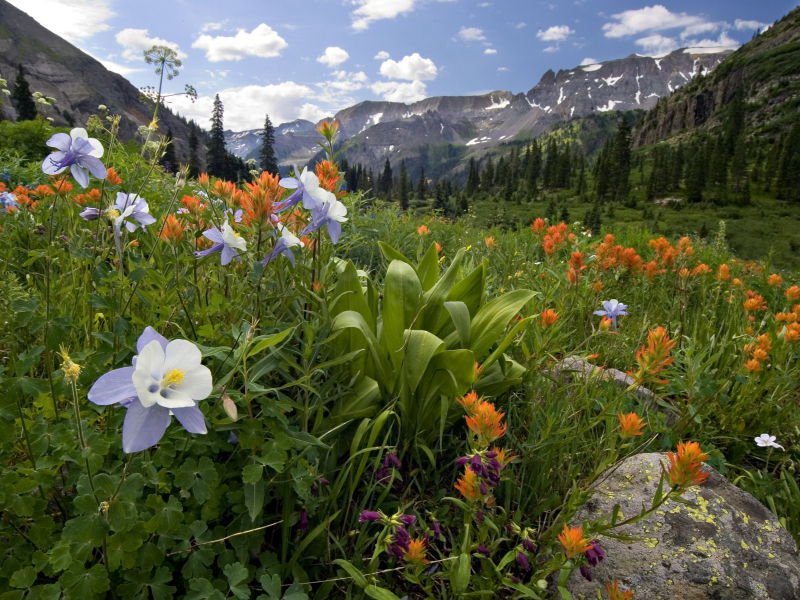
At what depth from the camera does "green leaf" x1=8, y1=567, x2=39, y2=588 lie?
32.2 inches

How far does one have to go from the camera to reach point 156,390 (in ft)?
2.23

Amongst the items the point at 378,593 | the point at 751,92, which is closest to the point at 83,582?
the point at 378,593

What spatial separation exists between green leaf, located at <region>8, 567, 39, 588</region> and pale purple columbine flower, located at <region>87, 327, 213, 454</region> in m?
0.48

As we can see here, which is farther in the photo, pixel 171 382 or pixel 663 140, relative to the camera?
pixel 663 140

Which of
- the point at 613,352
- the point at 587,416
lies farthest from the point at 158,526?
the point at 613,352

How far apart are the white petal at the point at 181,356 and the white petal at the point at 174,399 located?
1.4 inches

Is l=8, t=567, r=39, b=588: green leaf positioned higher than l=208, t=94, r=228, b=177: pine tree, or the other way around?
l=208, t=94, r=228, b=177: pine tree

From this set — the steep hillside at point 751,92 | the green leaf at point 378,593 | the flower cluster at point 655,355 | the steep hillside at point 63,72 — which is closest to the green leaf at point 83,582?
the green leaf at point 378,593

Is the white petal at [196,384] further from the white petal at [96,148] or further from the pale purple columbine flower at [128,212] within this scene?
the white petal at [96,148]

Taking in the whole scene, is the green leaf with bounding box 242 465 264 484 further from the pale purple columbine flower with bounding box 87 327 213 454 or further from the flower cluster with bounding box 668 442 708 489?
the flower cluster with bounding box 668 442 708 489

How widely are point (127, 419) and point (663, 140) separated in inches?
4495

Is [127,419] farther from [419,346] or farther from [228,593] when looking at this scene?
[419,346]

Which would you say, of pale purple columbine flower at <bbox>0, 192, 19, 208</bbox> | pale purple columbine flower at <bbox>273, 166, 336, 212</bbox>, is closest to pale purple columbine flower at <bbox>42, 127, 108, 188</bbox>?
pale purple columbine flower at <bbox>273, 166, 336, 212</bbox>

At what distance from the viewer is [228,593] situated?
3.33ft
